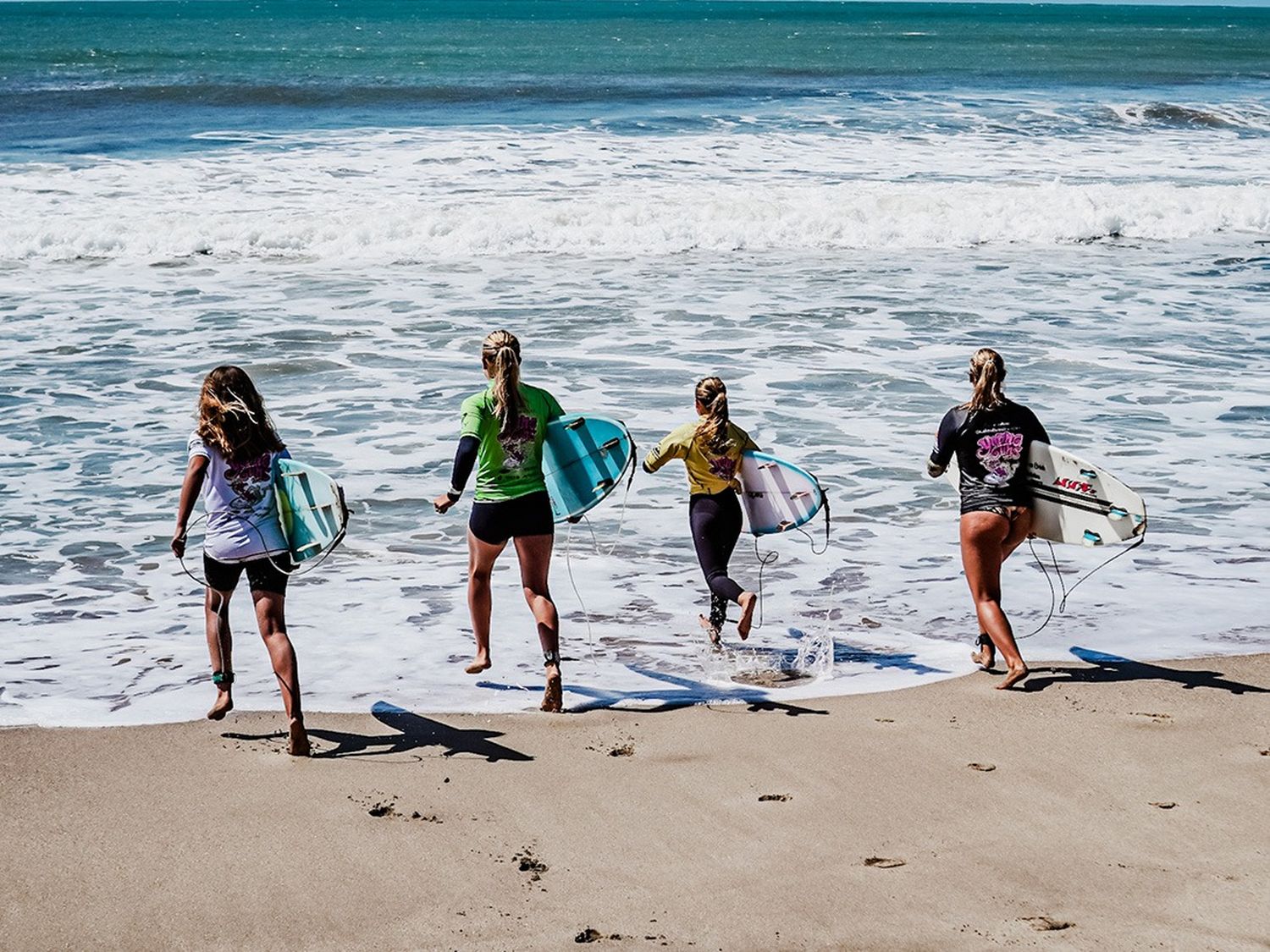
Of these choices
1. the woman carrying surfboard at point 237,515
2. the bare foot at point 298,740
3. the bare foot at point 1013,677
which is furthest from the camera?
the bare foot at point 1013,677

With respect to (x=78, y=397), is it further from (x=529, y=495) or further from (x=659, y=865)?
(x=659, y=865)

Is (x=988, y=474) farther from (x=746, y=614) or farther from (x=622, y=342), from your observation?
(x=622, y=342)

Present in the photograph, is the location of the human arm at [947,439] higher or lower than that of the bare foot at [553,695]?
higher

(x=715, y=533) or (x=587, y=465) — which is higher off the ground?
(x=587, y=465)

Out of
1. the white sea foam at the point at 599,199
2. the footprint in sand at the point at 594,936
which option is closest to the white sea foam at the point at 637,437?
the white sea foam at the point at 599,199

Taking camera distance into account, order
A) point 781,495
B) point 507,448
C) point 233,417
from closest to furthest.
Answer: point 233,417 < point 507,448 < point 781,495

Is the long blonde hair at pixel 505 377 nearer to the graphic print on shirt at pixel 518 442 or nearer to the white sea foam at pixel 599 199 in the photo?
the graphic print on shirt at pixel 518 442

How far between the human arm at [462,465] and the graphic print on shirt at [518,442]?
0.13 metres

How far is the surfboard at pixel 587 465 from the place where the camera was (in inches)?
257

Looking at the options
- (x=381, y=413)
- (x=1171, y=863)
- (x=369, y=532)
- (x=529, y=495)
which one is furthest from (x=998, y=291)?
(x=1171, y=863)

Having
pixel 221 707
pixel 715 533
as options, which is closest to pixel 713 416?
pixel 715 533

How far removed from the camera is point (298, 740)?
17.0ft

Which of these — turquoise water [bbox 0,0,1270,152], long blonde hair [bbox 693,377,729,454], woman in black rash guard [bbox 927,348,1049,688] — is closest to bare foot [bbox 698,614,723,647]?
long blonde hair [bbox 693,377,729,454]

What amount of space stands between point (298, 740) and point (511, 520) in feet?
4.60
